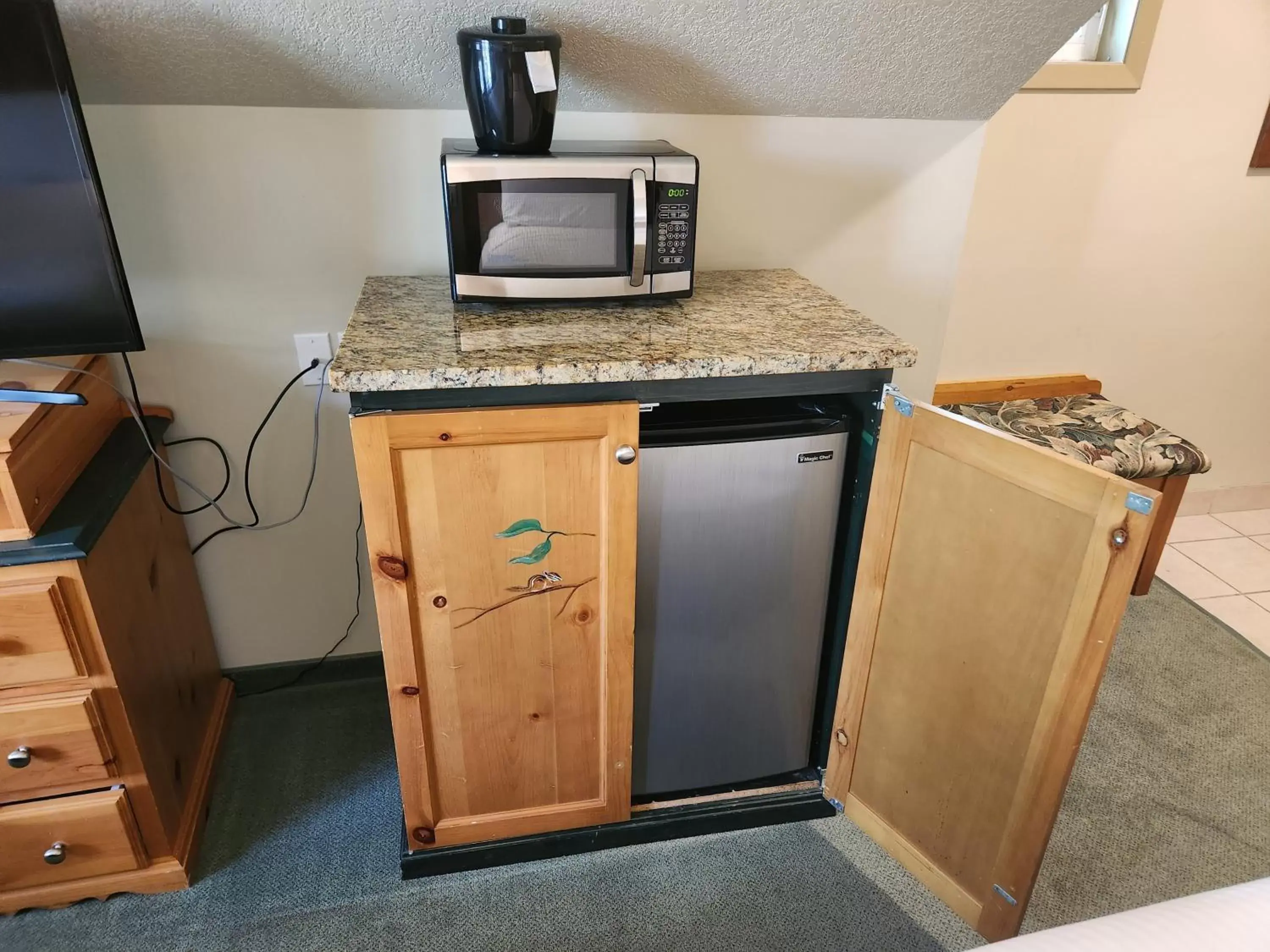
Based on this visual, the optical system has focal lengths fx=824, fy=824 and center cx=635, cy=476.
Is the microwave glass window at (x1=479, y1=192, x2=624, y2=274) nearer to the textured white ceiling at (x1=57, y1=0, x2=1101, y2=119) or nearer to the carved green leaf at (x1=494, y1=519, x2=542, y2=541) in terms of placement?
the textured white ceiling at (x1=57, y1=0, x2=1101, y2=119)

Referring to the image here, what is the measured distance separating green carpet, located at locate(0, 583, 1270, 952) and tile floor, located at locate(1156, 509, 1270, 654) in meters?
0.52

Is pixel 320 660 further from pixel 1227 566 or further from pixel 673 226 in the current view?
pixel 1227 566

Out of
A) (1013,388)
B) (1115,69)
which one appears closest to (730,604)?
(1013,388)

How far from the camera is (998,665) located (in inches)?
48.9

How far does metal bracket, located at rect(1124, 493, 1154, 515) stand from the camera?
99cm

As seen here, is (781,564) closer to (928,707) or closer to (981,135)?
(928,707)

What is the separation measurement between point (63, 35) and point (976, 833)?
72.3 inches

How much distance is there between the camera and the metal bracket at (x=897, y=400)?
1294 mm

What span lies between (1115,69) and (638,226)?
5.35 ft

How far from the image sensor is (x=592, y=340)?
1.29m

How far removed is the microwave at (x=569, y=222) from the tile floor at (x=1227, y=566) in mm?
2009

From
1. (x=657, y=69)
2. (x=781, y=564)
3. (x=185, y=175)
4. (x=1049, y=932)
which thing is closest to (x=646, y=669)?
(x=781, y=564)

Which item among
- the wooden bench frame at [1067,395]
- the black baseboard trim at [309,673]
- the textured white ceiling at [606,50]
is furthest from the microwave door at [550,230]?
the wooden bench frame at [1067,395]

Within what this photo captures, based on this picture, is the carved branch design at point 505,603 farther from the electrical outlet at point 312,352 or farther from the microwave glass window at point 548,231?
the electrical outlet at point 312,352
